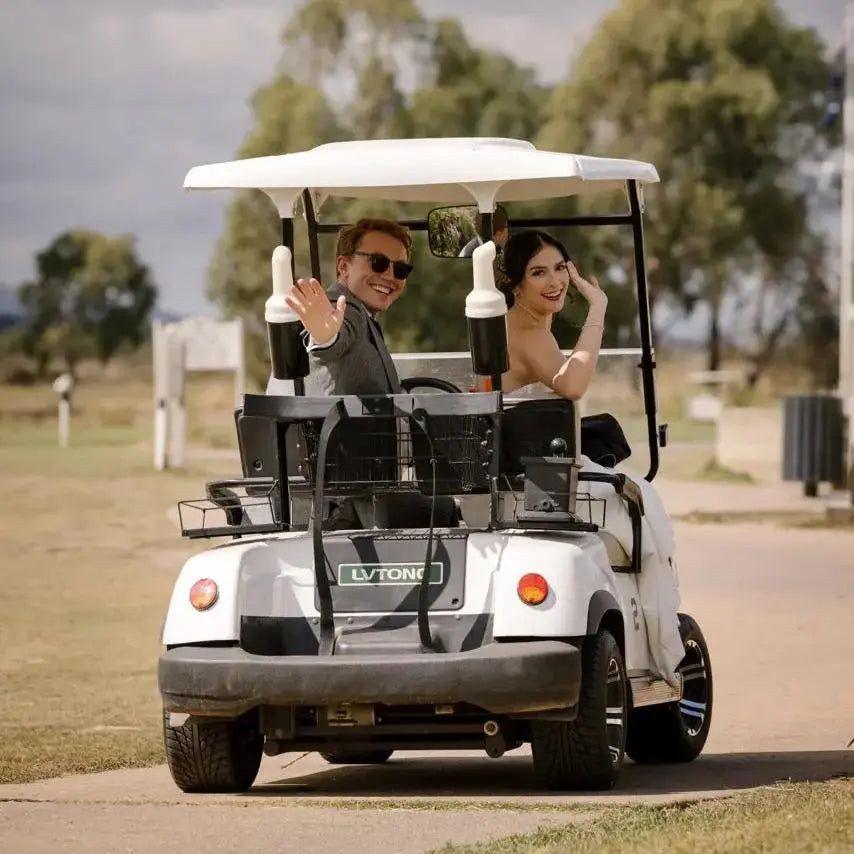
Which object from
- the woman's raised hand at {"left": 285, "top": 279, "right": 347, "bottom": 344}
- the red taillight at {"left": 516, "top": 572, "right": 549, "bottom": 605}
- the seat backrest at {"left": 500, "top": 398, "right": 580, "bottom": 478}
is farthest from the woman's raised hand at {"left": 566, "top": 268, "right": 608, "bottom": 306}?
the red taillight at {"left": 516, "top": 572, "right": 549, "bottom": 605}

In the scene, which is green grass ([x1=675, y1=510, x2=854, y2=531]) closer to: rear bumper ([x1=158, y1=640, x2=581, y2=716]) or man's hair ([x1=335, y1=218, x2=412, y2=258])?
man's hair ([x1=335, y1=218, x2=412, y2=258])

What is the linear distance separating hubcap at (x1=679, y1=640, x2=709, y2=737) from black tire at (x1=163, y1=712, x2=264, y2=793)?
1.73 metres

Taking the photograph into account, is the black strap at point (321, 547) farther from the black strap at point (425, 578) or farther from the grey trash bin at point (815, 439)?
the grey trash bin at point (815, 439)

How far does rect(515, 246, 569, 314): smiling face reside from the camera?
800cm

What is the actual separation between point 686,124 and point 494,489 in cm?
4820

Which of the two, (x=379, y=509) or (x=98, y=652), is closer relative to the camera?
(x=379, y=509)

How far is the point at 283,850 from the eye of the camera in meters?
6.37

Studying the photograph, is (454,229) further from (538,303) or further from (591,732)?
(591,732)

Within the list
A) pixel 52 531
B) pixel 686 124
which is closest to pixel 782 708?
pixel 52 531

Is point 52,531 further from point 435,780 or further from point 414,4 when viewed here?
point 414,4

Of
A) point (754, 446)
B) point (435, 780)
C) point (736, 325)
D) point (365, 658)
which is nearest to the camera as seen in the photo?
point (365, 658)

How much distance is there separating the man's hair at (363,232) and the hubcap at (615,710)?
60.0 inches

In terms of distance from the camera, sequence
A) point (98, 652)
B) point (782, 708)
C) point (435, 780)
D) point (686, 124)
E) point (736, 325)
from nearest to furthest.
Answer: point (435, 780) < point (782, 708) < point (98, 652) < point (686, 124) < point (736, 325)

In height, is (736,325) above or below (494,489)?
below
